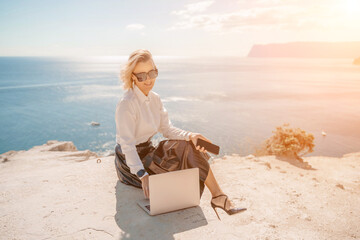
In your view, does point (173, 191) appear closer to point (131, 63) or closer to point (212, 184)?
point (212, 184)

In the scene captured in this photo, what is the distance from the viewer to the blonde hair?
11.6 ft

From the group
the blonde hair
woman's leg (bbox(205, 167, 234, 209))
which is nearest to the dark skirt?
woman's leg (bbox(205, 167, 234, 209))

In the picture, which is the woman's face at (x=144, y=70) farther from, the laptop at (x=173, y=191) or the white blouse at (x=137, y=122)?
the laptop at (x=173, y=191)

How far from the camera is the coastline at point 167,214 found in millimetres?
3256

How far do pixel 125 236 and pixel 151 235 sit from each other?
1.04ft

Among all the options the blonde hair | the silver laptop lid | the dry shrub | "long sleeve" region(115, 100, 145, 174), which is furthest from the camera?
the dry shrub

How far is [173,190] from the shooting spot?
11.2 feet

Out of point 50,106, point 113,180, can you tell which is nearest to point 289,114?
point 113,180

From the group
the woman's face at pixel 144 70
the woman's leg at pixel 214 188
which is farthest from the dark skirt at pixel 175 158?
the woman's face at pixel 144 70

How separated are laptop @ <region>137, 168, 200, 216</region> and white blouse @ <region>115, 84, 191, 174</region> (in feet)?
1.10

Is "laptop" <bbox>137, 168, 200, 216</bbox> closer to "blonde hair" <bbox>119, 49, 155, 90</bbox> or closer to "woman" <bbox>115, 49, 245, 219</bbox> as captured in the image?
"woman" <bbox>115, 49, 245, 219</bbox>

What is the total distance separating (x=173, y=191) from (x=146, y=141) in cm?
89

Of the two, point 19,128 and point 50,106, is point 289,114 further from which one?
point 50,106

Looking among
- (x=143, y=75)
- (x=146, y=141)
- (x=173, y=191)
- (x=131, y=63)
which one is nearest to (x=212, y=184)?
(x=173, y=191)
